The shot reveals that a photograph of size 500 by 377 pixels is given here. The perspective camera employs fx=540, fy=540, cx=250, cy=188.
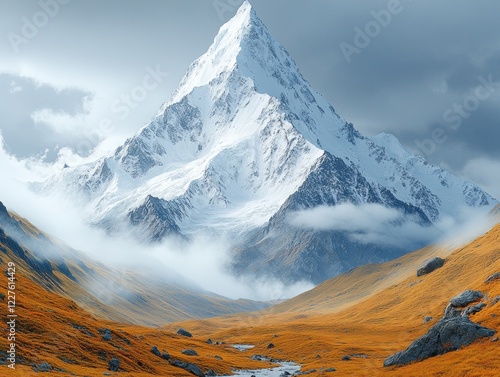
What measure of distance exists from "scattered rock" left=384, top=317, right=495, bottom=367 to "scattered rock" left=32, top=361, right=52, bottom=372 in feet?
151

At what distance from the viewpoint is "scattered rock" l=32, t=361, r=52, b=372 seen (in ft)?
209

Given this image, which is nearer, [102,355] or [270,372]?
[102,355]

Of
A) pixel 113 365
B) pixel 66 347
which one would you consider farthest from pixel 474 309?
pixel 66 347


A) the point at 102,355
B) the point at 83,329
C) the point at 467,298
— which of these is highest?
the point at 467,298

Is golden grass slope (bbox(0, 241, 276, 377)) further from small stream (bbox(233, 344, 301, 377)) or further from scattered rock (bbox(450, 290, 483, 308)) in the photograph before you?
scattered rock (bbox(450, 290, 483, 308))

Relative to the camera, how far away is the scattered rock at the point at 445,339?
6881 cm

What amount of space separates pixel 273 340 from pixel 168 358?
79.6 metres

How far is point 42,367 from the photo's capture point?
212 ft

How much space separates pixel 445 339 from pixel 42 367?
5067 cm

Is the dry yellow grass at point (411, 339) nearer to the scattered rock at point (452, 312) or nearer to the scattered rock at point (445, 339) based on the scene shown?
the scattered rock at point (445, 339)

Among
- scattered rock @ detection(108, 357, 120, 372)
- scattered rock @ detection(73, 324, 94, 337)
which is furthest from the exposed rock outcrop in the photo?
scattered rock @ detection(73, 324, 94, 337)

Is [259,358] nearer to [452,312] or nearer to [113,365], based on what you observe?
[452,312]

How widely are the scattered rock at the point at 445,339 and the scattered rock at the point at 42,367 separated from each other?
151 ft

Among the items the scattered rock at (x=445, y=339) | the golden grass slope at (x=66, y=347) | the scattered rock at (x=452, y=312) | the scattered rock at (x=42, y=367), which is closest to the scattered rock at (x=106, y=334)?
the golden grass slope at (x=66, y=347)
